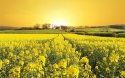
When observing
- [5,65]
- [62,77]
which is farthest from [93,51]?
[62,77]

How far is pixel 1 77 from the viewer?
10.6m

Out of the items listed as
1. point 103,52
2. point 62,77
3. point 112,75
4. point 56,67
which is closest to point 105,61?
point 112,75

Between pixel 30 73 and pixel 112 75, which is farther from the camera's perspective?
pixel 112 75

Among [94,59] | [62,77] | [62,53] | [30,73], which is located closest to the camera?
[62,77]

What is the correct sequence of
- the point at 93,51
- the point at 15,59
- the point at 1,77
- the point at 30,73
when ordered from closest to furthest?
the point at 30,73 → the point at 1,77 → the point at 15,59 → the point at 93,51

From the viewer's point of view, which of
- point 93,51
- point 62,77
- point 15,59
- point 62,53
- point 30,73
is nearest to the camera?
point 62,77

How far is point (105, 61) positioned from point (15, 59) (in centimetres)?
325

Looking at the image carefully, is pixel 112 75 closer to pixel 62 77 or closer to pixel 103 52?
pixel 62 77

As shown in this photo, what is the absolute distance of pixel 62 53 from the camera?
634 inches

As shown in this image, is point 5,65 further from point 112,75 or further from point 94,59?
point 94,59

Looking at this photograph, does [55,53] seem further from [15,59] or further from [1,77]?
[1,77]

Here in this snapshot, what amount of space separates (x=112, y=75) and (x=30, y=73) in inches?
108

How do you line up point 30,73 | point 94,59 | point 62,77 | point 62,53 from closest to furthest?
point 62,77, point 30,73, point 62,53, point 94,59

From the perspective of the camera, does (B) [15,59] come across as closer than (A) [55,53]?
Yes
